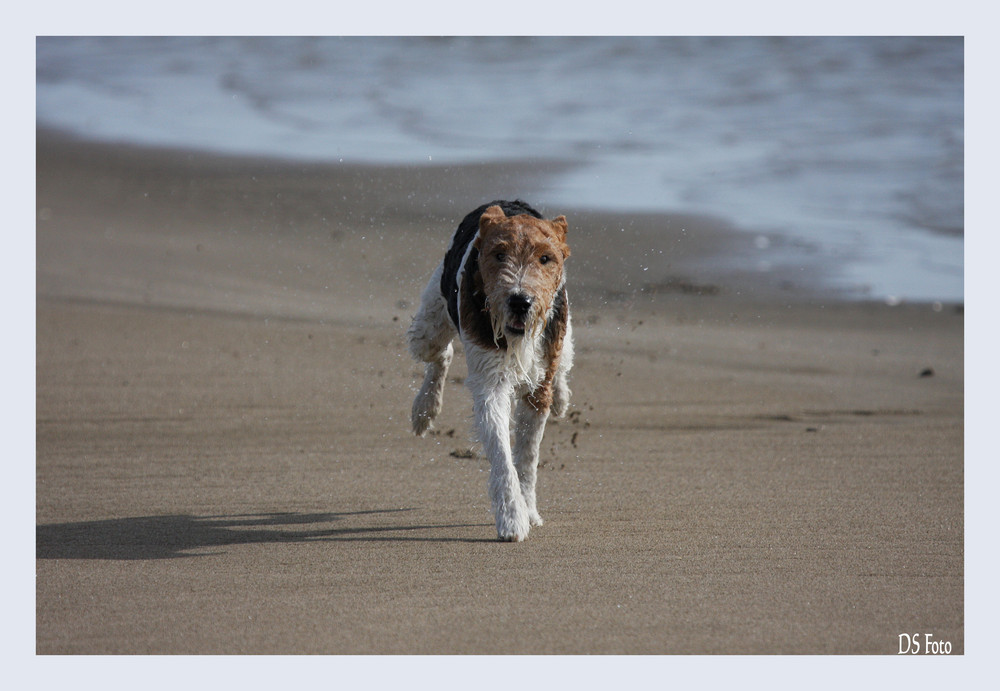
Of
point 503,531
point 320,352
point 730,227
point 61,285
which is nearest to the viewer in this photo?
point 503,531

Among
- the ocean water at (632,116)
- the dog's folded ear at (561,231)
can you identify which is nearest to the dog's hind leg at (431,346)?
the dog's folded ear at (561,231)

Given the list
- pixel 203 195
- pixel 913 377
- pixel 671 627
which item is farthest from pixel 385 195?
pixel 671 627

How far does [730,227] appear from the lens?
1753 cm

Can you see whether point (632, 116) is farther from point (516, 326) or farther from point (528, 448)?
point (516, 326)

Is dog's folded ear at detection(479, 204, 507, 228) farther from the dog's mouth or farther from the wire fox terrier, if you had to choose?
the dog's mouth

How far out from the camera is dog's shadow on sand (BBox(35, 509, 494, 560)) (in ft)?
22.2

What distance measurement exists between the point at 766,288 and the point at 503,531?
9570mm

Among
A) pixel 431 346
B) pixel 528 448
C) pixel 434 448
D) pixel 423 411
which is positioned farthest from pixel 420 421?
pixel 528 448

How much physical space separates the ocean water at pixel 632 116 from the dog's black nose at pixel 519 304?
30.5 feet

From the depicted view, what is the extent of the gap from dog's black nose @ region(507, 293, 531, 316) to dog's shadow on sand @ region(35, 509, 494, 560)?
5.05 ft

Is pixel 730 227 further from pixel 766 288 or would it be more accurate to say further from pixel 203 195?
pixel 203 195

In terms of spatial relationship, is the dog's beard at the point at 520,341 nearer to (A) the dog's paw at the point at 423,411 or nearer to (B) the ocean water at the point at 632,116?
(A) the dog's paw at the point at 423,411

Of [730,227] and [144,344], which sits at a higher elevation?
[730,227]

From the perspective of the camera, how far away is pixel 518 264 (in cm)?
633
